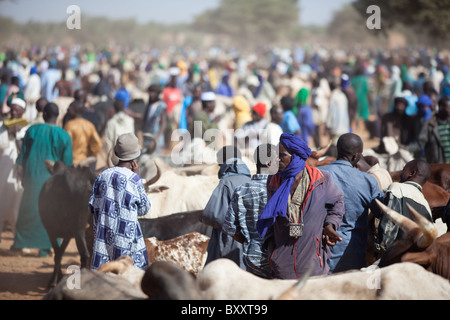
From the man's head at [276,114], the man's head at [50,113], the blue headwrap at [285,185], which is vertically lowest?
the blue headwrap at [285,185]

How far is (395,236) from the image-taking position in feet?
14.7

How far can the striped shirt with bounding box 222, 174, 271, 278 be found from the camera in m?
4.48

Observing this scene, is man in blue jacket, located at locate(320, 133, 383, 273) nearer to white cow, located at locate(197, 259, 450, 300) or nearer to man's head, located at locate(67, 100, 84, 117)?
white cow, located at locate(197, 259, 450, 300)

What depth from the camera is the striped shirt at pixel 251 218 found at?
4484 mm

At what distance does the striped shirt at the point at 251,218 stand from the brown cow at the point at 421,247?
909mm

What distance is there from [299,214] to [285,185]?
0.68 feet

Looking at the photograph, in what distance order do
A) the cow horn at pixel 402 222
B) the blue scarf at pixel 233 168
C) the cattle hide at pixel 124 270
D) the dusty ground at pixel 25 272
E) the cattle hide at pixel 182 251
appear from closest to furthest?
the cattle hide at pixel 124 270 < the cow horn at pixel 402 222 < the blue scarf at pixel 233 168 < the cattle hide at pixel 182 251 < the dusty ground at pixel 25 272

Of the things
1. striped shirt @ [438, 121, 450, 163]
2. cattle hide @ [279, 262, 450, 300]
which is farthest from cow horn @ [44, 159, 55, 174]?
striped shirt @ [438, 121, 450, 163]

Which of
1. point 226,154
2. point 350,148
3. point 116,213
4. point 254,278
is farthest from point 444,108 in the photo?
point 254,278

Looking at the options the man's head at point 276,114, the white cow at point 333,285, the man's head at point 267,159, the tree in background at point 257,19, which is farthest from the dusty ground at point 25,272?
the tree in background at point 257,19

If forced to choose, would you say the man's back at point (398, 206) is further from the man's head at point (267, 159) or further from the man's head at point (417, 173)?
the man's head at point (267, 159)

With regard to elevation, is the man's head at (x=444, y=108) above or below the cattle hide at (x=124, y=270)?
above
